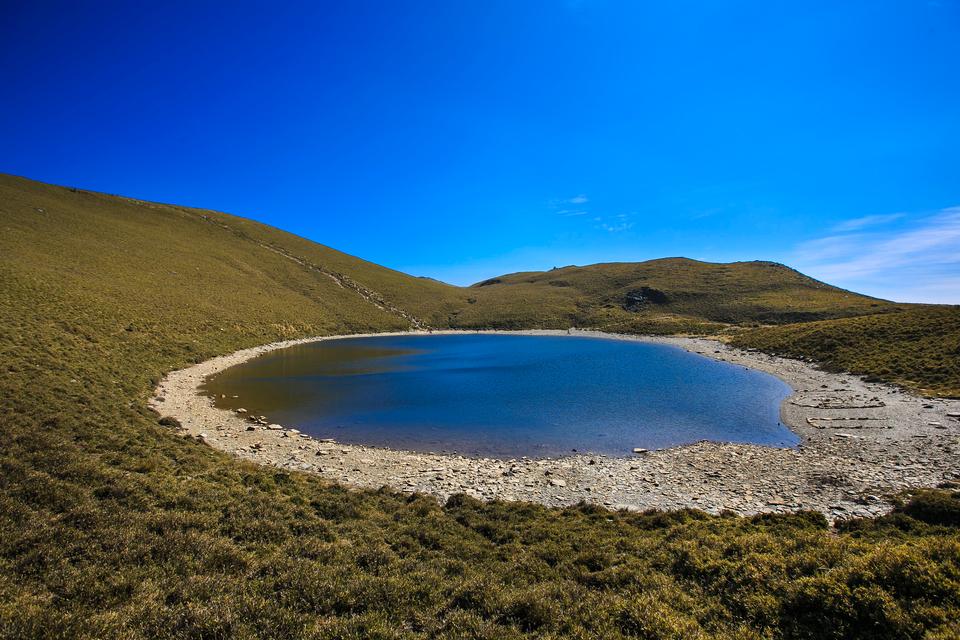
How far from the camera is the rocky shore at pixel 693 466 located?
13.0m

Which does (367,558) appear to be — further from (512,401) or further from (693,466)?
(512,401)

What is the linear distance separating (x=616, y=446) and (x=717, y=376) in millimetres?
24934

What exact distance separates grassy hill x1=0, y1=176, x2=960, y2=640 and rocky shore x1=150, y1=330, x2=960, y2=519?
1.59m

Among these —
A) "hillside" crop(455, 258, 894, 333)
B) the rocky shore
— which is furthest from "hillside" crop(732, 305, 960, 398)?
"hillside" crop(455, 258, 894, 333)

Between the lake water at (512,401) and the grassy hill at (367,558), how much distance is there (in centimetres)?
764

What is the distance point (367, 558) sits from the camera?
859cm

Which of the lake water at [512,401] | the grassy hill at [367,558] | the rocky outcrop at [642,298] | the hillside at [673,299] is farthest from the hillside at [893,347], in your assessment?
the rocky outcrop at [642,298]

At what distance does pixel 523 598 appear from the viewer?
7.20 meters

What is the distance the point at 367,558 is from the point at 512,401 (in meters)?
20.2

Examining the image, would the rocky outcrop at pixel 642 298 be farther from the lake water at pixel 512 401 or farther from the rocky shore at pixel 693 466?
the rocky shore at pixel 693 466

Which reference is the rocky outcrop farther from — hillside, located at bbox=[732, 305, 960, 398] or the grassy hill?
the grassy hill

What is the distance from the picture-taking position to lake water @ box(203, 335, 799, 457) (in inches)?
799

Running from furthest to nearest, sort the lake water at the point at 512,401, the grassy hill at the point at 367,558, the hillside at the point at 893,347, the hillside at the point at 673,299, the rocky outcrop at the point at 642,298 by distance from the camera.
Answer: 1. the rocky outcrop at the point at 642,298
2. the hillside at the point at 673,299
3. the hillside at the point at 893,347
4. the lake water at the point at 512,401
5. the grassy hill at the point at 367,558

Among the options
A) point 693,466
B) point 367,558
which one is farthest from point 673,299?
point 367,558
